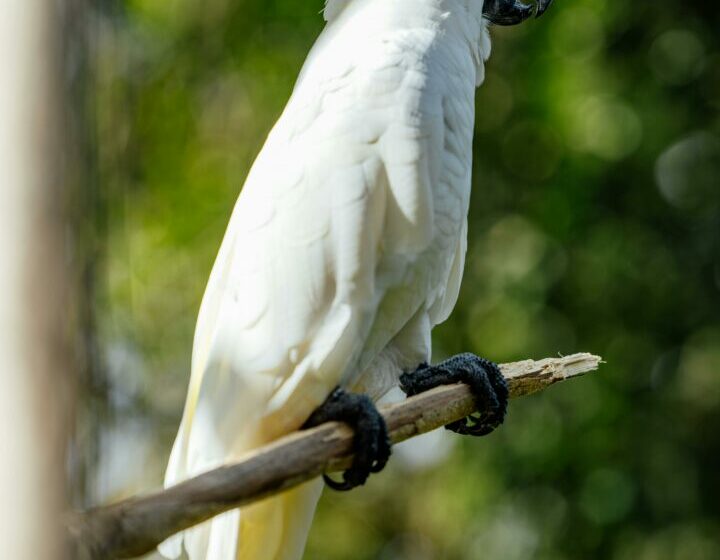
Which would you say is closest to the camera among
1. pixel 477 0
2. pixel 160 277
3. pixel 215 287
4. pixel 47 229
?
pixel 47 229

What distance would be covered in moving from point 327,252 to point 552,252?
251cm

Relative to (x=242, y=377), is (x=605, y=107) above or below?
below

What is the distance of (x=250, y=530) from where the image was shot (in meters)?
1.75

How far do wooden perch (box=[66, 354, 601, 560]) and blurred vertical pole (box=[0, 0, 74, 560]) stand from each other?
0.21 ft

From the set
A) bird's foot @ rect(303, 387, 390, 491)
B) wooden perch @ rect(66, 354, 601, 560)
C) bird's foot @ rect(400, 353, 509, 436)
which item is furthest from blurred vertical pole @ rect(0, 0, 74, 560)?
bird's foot @ rect(400, 353, 509, 436)

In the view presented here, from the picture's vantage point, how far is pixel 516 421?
3.89m

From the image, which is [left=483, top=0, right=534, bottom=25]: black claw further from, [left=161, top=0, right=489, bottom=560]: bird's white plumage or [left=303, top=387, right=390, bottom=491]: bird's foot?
[left=303, top=387, right=390, bottom=491]: bird's foot

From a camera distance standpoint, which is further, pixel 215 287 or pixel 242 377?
pixel 215 287

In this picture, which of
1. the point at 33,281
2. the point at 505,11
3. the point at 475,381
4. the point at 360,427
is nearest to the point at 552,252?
the point at 505,11

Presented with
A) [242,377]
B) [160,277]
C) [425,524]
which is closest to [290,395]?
[242,377]

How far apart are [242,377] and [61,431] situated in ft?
2.78

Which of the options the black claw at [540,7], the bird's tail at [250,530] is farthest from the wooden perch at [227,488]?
the black claw at [540,7]

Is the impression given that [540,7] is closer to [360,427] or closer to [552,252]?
[360,427]

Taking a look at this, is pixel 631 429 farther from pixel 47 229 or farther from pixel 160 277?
pixel 47 229
